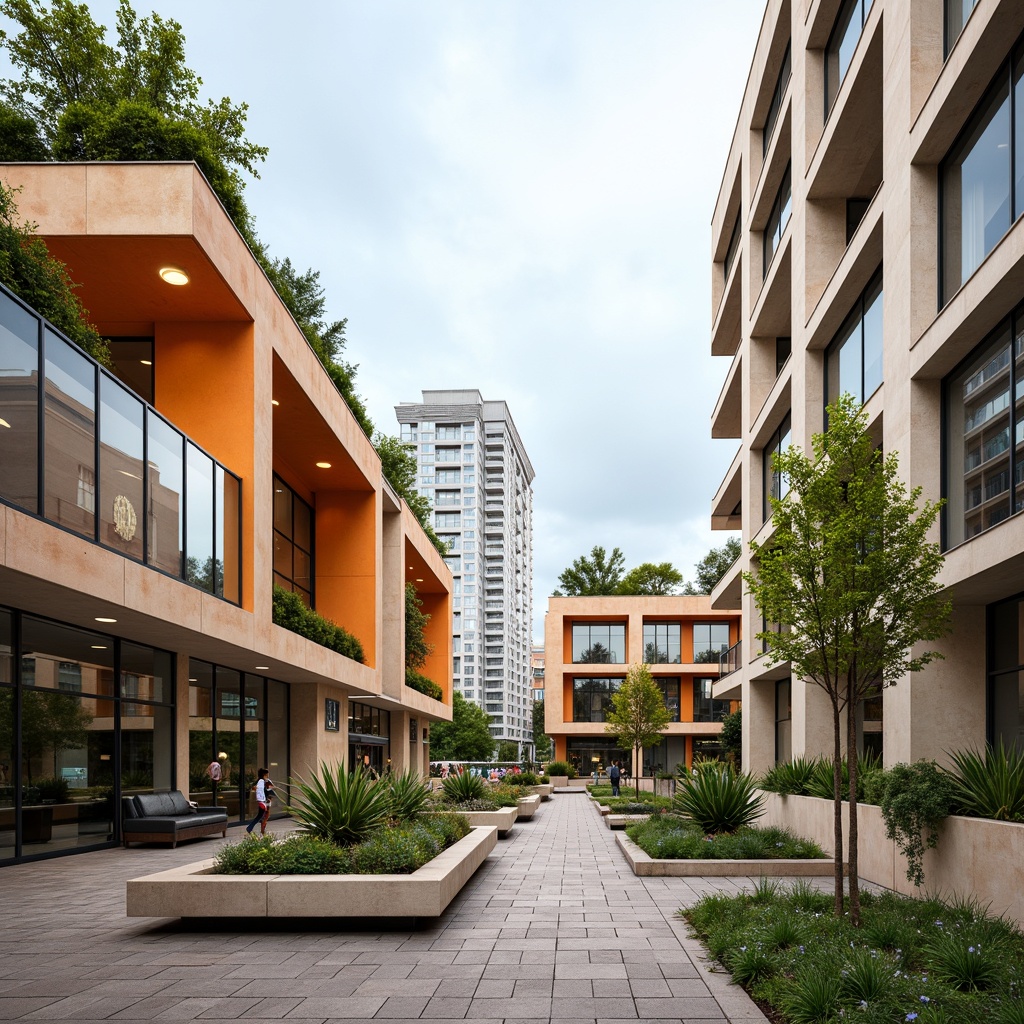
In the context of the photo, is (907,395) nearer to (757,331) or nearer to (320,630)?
(757,331)

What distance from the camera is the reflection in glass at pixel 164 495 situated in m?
15.1

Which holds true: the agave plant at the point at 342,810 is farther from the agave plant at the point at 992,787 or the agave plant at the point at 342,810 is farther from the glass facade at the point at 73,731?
the agave plant at the point at 992,787

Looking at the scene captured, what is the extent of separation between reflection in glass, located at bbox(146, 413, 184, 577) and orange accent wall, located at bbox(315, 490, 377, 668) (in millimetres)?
14838

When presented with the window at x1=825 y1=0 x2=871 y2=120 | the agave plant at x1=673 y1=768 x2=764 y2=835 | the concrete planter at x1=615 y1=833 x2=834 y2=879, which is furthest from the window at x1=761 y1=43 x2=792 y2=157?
the concrete planter at x1=615 y1=833 x2=834 y2=879

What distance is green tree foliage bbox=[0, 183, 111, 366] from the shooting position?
41.1 feet

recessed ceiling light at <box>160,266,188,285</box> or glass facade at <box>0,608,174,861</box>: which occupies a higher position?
recessed ceiling light at <box>160,266,188,285</box>

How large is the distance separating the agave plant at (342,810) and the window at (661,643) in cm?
5235

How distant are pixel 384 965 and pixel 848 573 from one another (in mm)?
5649

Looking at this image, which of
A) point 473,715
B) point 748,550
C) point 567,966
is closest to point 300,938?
point 567,966

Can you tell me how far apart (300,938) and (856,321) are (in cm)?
1418

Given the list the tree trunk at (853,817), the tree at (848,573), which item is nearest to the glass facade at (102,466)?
the tree at (848,573)

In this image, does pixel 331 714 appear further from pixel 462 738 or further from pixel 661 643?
pixel 462 738

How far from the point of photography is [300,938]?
920cm

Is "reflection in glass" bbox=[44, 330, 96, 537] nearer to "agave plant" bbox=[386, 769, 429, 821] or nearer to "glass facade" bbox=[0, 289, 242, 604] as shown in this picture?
"glass facade" bbox=[0, 289, 242, 604]
